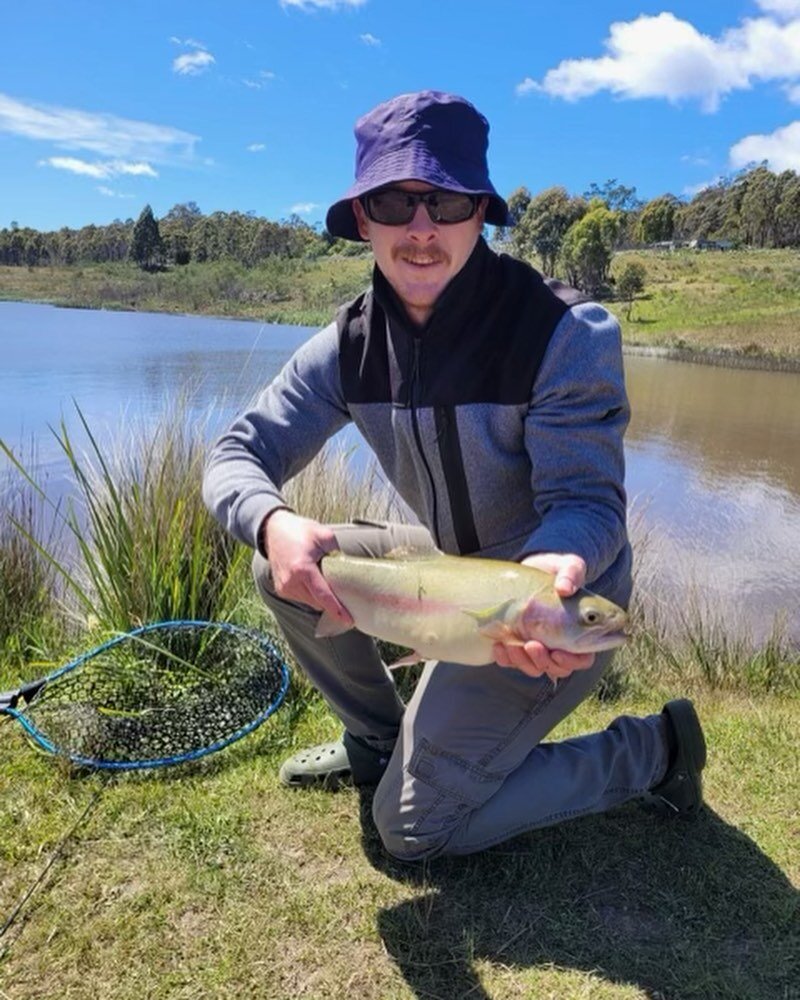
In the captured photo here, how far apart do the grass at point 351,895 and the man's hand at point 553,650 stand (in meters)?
0.81

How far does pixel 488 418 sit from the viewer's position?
2564 mm

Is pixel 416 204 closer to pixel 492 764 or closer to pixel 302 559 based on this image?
pixel 302 559

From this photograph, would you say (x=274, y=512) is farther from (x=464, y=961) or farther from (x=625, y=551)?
(x=464, y=961)

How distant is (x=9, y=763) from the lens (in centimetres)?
299

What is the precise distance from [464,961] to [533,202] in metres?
97.3

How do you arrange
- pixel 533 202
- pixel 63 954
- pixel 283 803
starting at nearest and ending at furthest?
pixel 63 954, pixel 283 803, pixel 533 202

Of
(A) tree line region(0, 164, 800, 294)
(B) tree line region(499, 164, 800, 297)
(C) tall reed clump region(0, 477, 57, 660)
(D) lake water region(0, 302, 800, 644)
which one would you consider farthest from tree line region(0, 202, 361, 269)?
(C) tall reed clump region(0, 477, 57, 660)

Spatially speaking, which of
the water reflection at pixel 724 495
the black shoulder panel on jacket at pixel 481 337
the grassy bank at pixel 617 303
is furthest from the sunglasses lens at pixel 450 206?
the grassy bank at pixel 617 303

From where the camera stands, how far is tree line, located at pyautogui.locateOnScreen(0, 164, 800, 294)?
8956cm

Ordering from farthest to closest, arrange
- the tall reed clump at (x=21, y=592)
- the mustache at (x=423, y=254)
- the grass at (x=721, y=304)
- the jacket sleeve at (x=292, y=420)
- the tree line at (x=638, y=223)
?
the tree line at (x=638, y=223)
the grass at (x=721, y=304)
the tall reed clump at (x=21, y=592)
the jacket sleeve at (x=292, y=420)
the mustache at (x=423, y=254)

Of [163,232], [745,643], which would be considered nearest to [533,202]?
[163,232]

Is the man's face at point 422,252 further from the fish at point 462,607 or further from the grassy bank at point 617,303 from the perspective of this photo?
the grassy bank at point 617,303

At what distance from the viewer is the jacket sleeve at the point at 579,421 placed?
244cm

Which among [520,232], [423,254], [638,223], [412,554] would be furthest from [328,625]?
[638,223]
